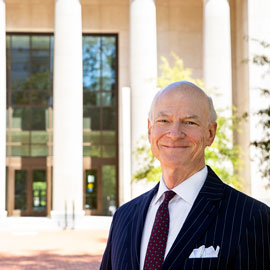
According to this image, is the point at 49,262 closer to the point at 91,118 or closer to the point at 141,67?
the point at 141,67

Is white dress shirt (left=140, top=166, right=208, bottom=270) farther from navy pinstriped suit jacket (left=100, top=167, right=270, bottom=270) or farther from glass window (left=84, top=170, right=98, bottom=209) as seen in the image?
glass window (left=84, top=170, right=98, bottom=209)

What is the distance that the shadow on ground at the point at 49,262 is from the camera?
15116 mm

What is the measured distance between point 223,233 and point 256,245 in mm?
156

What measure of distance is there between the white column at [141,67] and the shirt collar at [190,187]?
26.3 m

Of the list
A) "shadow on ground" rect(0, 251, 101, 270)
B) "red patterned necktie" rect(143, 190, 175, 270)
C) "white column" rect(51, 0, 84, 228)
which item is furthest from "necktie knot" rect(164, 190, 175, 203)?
"white column" rect(51, 0, 84, 228)

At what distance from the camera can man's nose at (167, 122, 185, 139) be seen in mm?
2750

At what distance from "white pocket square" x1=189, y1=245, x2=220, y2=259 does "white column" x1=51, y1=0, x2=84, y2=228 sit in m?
26.7

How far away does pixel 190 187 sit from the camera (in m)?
2.77

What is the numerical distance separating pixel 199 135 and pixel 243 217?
0.49m

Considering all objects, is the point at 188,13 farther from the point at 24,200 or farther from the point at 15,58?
→ the point at 24,200

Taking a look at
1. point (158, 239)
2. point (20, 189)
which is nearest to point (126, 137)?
point (20, 189)

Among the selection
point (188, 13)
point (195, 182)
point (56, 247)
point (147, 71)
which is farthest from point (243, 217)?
point (188, 13)

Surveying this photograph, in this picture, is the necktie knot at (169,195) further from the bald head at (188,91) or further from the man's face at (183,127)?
the bald head at (188,91)

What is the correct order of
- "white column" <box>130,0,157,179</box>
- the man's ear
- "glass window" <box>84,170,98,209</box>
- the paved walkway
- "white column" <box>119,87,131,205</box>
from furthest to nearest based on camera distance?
"glass window" <box>84,170,98,209</box>
"white column" <box>119,87,131,205</box>
"white column" <box>130,0,157,179</box>
the paved walkway
the man's ear
